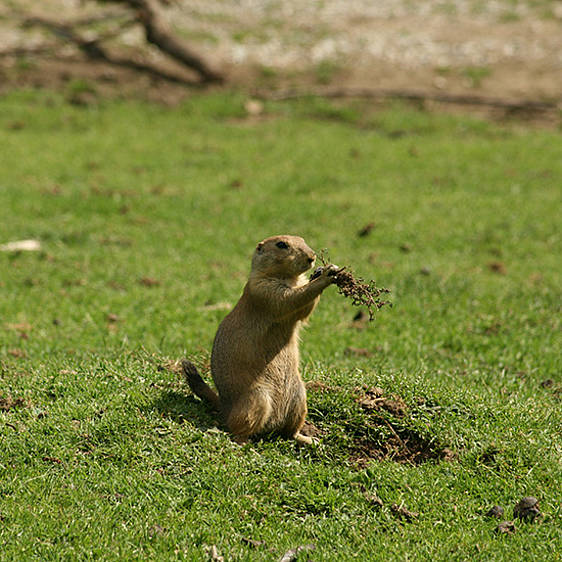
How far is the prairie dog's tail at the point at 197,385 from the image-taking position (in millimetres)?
5133

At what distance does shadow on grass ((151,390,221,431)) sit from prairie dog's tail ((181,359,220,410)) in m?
0.08

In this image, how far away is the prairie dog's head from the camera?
191 inches

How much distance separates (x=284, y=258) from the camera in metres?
4.86

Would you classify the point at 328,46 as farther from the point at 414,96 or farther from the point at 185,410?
the point at 185,410

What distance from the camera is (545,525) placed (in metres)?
4.41

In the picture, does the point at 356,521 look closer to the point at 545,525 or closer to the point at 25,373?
the point at 545,525

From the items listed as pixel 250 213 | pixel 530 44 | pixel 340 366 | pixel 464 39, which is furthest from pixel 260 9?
pixel 340 366

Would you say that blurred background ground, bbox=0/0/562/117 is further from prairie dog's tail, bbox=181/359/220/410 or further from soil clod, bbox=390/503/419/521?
soil clod, bbox=390/503/419/521

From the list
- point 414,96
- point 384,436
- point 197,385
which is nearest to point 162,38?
point 414,96

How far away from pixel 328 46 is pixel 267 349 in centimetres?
1527

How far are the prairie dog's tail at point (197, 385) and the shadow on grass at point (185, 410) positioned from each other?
78 mm

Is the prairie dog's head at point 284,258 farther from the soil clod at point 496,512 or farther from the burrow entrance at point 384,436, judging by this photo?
the soil clod at point 496,512

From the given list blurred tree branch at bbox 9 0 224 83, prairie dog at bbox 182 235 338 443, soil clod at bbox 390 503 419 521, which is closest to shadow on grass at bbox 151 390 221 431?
prairie dog at bbox 182 235 338 443

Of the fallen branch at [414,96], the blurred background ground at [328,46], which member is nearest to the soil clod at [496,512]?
the fallen branch at [414,96]
